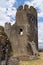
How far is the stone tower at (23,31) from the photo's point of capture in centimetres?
3705

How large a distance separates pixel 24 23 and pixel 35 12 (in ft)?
12.2

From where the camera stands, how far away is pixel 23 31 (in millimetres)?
37438

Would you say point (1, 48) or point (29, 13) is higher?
point (29, 13)

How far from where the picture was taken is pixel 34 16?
1543 inches

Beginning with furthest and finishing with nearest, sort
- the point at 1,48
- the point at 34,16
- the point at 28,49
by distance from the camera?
the point at 34,16 → the point at 28,49 → the point at 1,48

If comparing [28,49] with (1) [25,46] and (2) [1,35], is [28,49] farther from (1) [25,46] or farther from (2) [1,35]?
(2) [1,35]

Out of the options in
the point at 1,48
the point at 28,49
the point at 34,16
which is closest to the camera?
the point at 1,48

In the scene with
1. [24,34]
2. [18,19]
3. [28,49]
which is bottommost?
[28,49]

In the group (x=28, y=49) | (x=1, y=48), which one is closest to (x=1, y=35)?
(x=1, y=48)

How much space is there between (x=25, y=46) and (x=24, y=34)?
2.26 meters

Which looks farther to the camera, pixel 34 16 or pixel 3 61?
pixel 34 16

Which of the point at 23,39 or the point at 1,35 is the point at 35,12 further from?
the point at 1,35

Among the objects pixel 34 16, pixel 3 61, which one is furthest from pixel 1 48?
pixel 34 16

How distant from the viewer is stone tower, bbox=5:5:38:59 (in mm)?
37053
